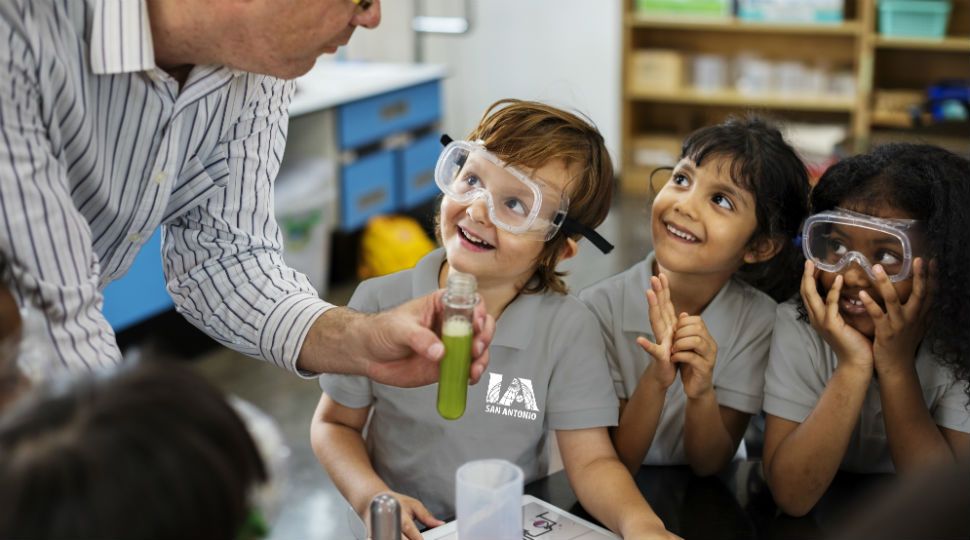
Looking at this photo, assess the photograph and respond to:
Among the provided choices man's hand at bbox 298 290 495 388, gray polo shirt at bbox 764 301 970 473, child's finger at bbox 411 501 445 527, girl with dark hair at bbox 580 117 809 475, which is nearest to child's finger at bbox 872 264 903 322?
gray polo shirt at bbox 764 301 970 473

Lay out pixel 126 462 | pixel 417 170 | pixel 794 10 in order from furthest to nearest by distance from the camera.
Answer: pixel 794 10, pixel 417 170, pixel 126 462

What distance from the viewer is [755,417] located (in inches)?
78.6

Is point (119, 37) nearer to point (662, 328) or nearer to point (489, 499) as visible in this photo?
point (489, 499)

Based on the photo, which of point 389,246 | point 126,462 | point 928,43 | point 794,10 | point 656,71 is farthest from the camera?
point 656,71

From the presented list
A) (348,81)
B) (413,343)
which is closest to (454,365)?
(413,343)

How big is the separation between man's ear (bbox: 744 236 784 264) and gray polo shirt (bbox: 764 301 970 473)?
98 mm

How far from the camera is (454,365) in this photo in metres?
1.37

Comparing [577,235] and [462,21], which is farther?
[462,21]

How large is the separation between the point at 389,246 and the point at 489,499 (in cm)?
365

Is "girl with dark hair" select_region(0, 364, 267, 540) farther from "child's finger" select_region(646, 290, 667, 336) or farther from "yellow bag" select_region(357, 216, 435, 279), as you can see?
"yellow bag" select_region(357, 216, 435, 279)

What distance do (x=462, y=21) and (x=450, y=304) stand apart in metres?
4.72

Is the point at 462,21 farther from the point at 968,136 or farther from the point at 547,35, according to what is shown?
the point at 968,136

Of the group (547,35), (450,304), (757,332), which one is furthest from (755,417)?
(547,35)

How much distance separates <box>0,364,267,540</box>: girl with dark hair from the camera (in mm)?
745
